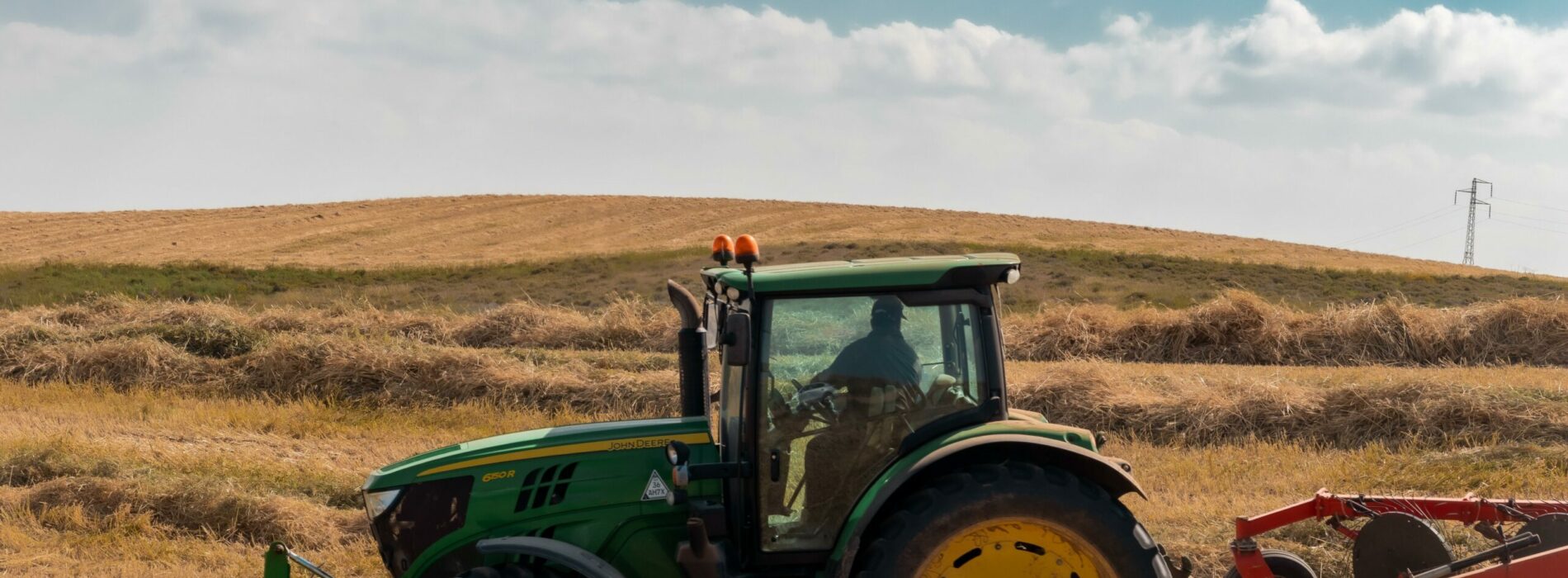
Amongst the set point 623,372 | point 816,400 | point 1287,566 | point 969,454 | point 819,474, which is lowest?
point 623,372

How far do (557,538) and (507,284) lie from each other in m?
25.0

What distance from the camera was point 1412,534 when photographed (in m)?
5.30

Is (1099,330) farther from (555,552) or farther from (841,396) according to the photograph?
(555,552)

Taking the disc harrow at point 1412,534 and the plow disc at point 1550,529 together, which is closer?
the disc harrow at point 1412,534

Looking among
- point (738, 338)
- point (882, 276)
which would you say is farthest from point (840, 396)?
point (738, 338)

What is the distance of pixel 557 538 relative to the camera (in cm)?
494

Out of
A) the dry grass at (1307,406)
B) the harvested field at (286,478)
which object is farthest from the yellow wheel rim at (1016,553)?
the dry grass at (1307,406)

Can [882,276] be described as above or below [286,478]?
above

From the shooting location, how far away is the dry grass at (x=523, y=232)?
34750 millimetres

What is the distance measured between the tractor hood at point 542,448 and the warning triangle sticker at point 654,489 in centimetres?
13

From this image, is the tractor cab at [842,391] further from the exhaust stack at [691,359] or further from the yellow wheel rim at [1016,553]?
the exhaust stack at [691,359]

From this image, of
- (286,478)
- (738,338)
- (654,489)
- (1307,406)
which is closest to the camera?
(738,338)

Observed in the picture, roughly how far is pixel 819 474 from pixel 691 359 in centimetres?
96

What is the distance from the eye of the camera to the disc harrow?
4887 millimetres
